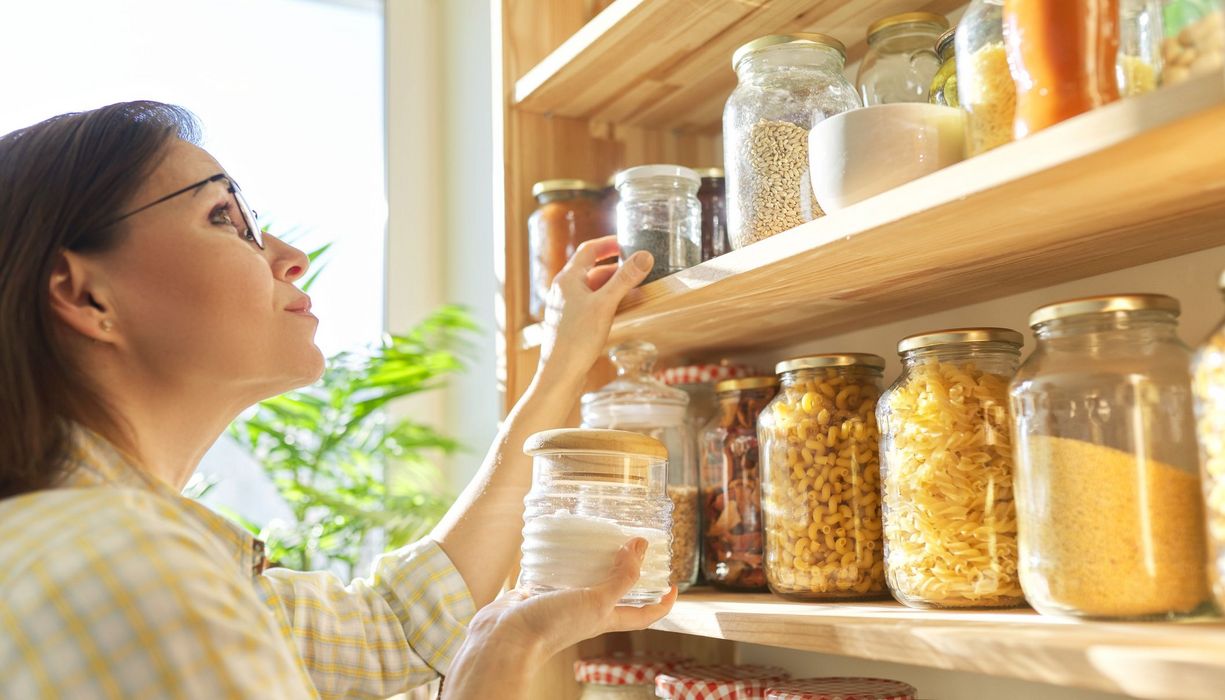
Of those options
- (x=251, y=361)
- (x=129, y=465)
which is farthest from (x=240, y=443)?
(x=129, y=465)

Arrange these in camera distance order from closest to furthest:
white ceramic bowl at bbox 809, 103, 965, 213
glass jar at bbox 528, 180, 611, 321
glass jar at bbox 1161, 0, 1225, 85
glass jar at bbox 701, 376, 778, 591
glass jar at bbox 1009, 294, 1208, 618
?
glass jar at bbox 1161, 0, 1225, 85
glass jar at bbox 1009, 294, 1208, 618
white ceramic bowl at bbox 809, 103, 965, 213
glass jar at bbox 701, 376, 778, 591
glass jar at bbox 528, 180, 611, 321

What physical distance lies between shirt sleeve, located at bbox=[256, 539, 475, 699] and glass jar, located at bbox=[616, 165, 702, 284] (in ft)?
1.37

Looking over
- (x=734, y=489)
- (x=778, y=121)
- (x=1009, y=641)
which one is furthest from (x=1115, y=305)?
(x=734, y=489)

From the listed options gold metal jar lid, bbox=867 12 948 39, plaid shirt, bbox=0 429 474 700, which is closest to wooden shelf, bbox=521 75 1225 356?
gold metal jar lid, bbox=867 12 948 39

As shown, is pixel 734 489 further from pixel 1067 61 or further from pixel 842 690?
pixel 1067 61

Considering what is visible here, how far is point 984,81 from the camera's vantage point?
2.46 ft

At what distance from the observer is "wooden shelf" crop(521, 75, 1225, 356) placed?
1.97ft

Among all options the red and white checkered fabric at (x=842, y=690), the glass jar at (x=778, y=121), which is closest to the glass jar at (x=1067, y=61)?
the glass jar at (x=778, y=121)

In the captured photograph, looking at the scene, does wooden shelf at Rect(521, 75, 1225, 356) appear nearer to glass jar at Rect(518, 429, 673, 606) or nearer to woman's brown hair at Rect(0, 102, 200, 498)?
glass jar at Rect(518, 429, 673, 606)

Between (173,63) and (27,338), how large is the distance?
136 centimetres

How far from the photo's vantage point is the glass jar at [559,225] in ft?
4.11

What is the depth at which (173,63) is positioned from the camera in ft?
6.61

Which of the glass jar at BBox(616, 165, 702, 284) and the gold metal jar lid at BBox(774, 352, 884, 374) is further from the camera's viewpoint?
the glass jar at BBox(616, 165, 702, 284)

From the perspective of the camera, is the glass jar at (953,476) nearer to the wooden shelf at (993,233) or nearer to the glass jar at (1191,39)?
the wooden shelf at (993,233)
